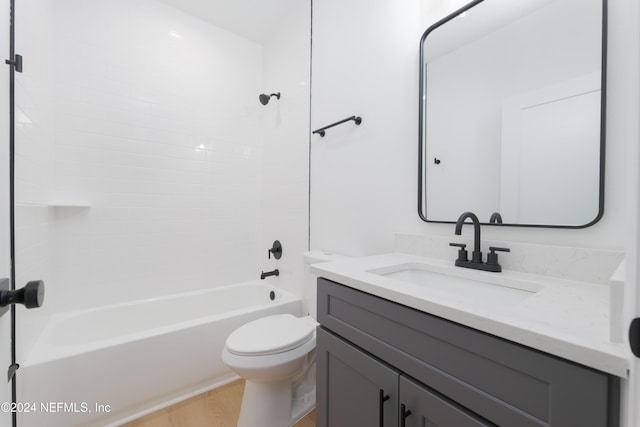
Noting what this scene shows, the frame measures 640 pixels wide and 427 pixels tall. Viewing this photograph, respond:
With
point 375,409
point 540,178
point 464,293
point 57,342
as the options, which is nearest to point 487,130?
point 540,178

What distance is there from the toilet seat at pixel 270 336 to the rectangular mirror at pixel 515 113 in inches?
33.4

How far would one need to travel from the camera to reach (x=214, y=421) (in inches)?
55.9

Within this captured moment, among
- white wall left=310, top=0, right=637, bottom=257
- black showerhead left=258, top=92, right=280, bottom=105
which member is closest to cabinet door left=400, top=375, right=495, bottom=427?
white wall left=310, top=0, right=637, bottom=257

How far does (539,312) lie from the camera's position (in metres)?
0.57

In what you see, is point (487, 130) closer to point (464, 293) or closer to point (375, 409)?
point (464, 293)

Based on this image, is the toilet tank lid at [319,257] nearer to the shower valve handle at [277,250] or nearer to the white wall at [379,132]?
the white wall at [379,132]

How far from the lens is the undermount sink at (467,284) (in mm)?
838

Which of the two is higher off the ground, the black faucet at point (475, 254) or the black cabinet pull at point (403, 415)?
the black faucet at point (475, 254)

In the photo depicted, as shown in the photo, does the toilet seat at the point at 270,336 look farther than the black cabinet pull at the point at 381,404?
Yes

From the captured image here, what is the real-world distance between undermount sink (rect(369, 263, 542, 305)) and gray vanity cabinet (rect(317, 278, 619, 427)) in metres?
0.16

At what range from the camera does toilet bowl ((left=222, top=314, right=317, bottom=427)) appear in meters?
1.20

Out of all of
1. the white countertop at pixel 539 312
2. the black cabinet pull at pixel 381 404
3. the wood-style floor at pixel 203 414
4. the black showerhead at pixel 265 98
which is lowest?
the wood-style floor at pixel 203 414

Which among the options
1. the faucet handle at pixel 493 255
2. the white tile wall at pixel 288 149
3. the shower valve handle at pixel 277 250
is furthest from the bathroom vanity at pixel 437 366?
the shower valve handle at pixel 277 250

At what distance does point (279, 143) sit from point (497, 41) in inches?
63.6
